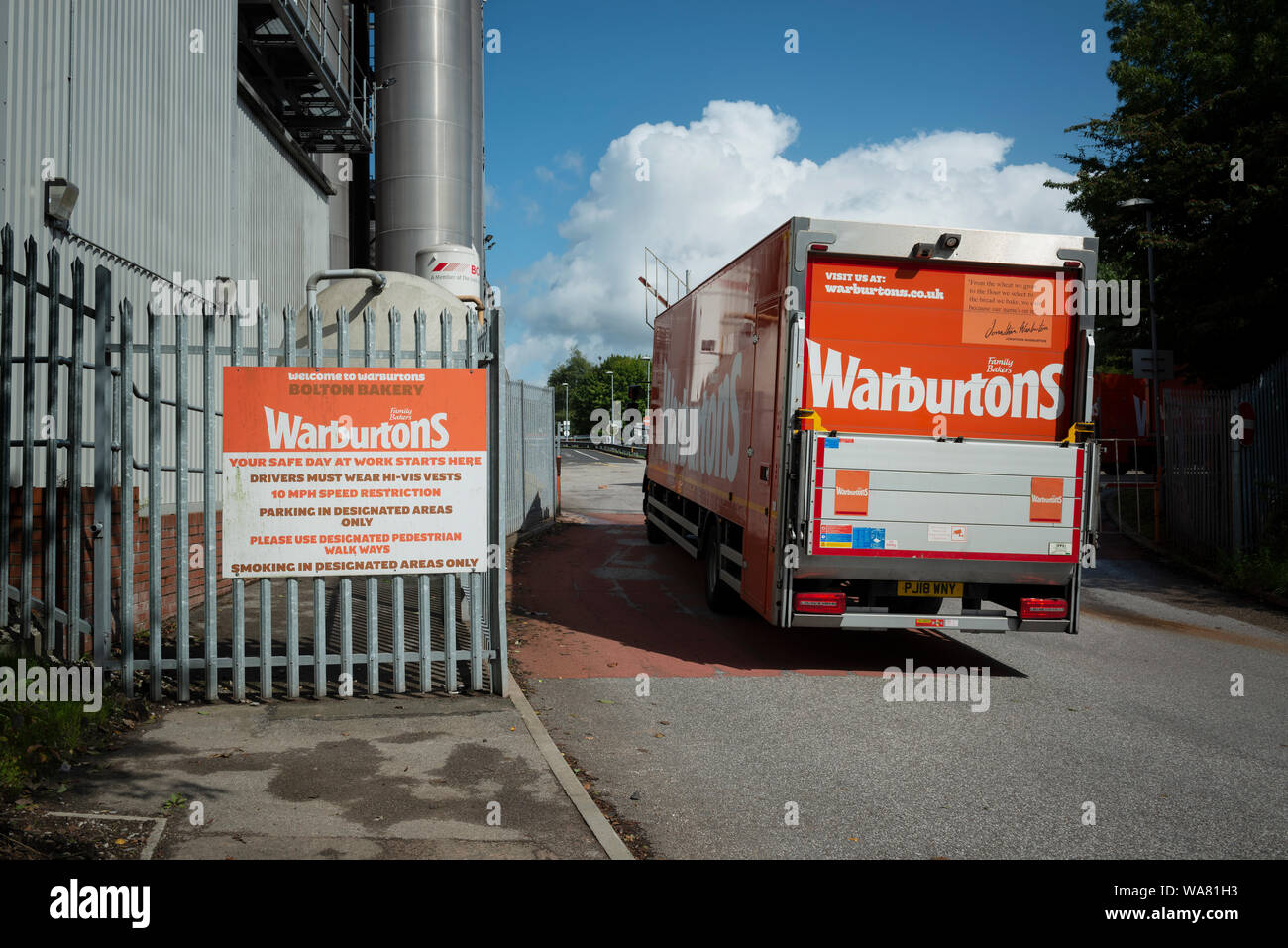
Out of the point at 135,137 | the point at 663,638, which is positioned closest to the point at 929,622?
the point at 663,638

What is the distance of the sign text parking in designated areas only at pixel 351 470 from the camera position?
6625 mm

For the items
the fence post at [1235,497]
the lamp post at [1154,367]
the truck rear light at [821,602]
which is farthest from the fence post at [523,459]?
the lamp post at [1154,367]

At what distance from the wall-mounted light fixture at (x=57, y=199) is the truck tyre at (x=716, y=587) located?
21.4 ft

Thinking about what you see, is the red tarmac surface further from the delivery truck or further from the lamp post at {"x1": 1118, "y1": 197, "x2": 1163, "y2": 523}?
the lamp post at {"x1": 1118, "y1": 197, "x2": 1163, "y2": 523}

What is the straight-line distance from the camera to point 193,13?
36.3ft

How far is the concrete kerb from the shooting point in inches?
179

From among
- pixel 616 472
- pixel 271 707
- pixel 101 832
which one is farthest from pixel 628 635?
pixel 616 472

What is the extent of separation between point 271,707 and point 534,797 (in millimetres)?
2367

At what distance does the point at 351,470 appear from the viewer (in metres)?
6.74

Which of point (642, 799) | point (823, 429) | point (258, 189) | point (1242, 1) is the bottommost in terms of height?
point (642, 799)

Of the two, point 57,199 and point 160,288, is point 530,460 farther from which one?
point 57,199

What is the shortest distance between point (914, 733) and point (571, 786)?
2.60 m
